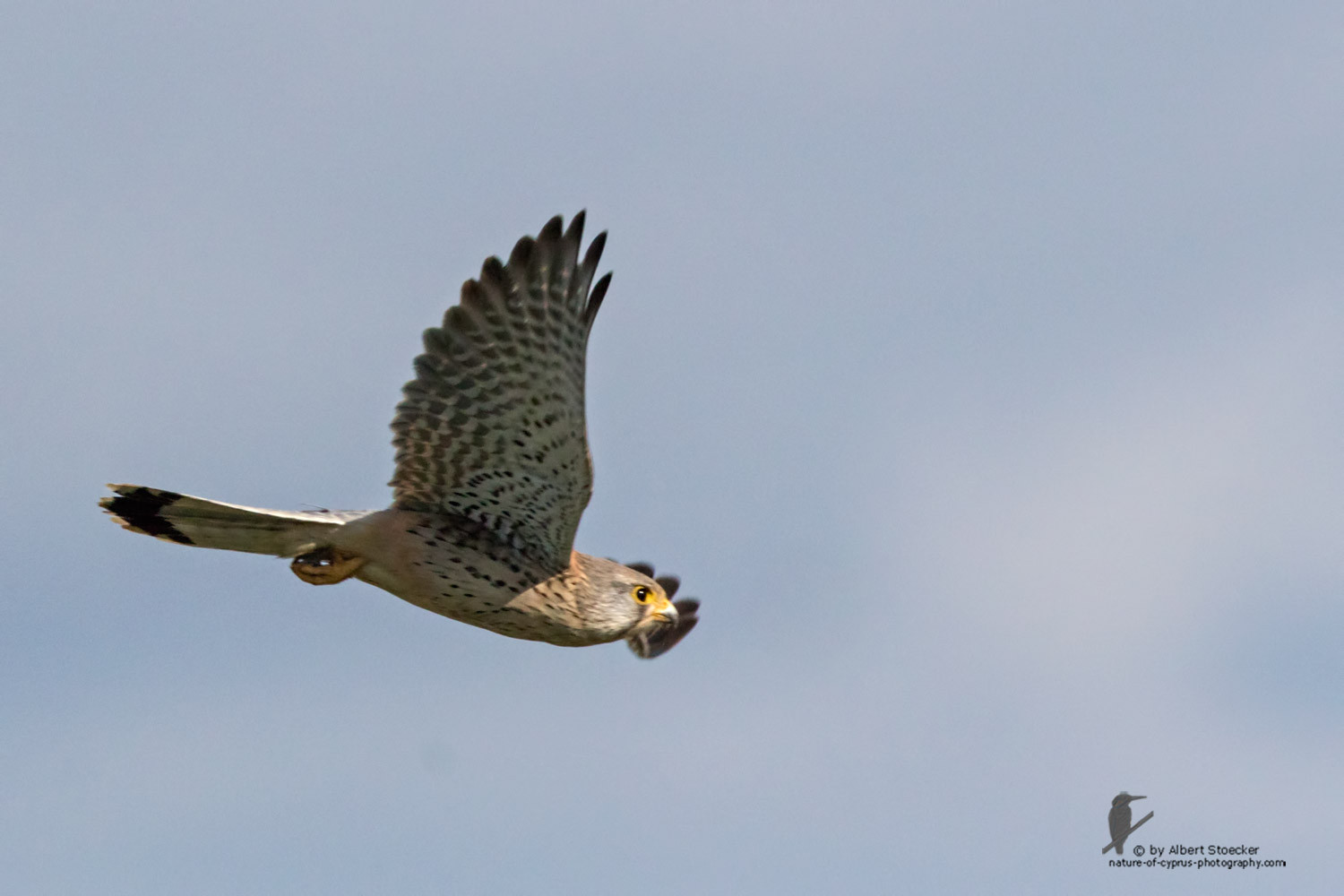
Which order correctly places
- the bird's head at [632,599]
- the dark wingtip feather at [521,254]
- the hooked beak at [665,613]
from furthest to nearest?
the hooked beak at [665,613] → the bird's head at [632,599] → the dark wingtip feather at [521,254]

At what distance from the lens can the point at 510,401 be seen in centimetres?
1082

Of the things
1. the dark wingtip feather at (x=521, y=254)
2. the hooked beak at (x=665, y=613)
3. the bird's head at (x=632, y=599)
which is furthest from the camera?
the hooked beak at (x=665, y=613)

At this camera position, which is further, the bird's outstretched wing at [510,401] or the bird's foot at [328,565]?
the bird's foot at [328,565]

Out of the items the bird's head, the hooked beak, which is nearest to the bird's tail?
the bird's head

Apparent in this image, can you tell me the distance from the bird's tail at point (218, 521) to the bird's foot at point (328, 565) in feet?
0.29

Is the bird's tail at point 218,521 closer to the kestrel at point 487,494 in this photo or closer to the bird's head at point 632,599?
the kestrel at point 487,494

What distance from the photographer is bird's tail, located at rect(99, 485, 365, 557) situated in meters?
10.7

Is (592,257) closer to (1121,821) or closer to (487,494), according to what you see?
(487,494)

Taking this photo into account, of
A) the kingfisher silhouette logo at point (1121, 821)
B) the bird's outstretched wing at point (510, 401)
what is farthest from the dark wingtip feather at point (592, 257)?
the kingfisher silhouette logo at point (1121, 821)

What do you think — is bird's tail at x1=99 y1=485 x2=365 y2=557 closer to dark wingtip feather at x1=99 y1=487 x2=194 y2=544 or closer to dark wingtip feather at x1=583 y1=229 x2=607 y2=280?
dark wingtip feather at x1=99 y1=487 x2=194 y2=544

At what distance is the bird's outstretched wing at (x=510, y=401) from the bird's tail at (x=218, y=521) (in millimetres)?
655

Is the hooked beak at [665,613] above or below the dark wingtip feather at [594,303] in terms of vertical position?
below

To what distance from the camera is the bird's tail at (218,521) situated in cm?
1070

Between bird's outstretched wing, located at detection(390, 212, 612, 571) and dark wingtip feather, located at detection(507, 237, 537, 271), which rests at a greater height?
dark wingtip feather, located at detection(507, 237, 537, 271)
